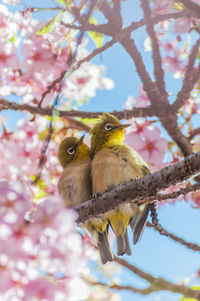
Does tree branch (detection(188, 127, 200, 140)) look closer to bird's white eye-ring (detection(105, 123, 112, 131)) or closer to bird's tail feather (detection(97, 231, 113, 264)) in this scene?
bird's white eye-ring (detection(105, 123, 112, 131))

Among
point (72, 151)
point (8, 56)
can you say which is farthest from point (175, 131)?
point (8, 56)

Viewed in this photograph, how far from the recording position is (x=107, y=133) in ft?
5.35

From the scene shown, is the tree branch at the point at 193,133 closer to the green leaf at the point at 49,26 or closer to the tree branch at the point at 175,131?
the tree branch at the point at 175,131

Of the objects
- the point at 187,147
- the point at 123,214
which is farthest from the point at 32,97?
the point at 123,214

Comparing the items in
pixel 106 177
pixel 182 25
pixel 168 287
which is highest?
pixel 182 25

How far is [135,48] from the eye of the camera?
208 cm

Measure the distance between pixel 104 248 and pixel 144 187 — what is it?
0.54 meters

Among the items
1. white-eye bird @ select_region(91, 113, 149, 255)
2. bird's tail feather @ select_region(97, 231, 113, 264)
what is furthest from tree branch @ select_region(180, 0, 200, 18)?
bird's tail feather @ select_region(97, 231, 113, 264)

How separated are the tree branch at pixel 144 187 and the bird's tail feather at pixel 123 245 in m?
0.28

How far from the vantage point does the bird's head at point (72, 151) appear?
1.67m

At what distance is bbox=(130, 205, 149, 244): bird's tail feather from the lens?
4.40 feet

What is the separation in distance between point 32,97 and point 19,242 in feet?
4.72

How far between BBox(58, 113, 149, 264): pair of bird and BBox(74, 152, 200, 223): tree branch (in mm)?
183

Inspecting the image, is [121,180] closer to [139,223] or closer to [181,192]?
[139,223]
